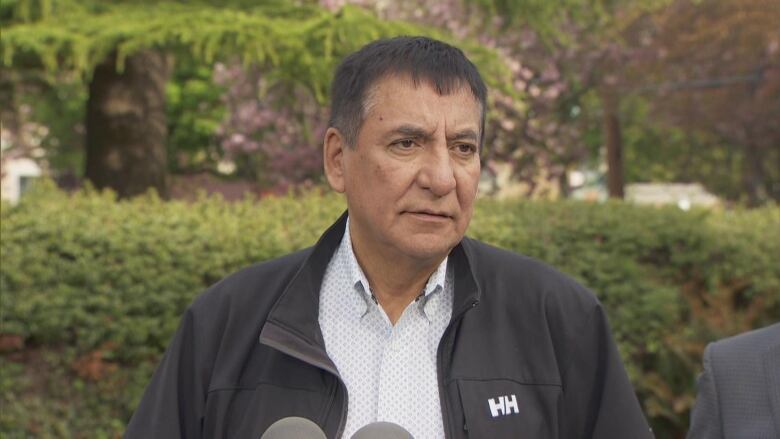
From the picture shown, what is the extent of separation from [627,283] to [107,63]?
4.87 metres

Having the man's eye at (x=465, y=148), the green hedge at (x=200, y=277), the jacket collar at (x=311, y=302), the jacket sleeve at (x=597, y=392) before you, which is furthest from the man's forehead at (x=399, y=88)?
the green hedge at (x=200, y=277)

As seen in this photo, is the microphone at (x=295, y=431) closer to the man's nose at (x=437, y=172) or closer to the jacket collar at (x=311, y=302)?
the jacket collar at (x=311, y=302)

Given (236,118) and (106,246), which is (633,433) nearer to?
(106,246)

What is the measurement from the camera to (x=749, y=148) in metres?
28.4

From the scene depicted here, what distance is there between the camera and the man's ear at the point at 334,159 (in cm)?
287

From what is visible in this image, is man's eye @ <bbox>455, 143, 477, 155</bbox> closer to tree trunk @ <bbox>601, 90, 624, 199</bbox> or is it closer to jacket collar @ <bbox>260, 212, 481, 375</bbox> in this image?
jacket collar @ <bbox>260, 212, 481, 375</bbox>

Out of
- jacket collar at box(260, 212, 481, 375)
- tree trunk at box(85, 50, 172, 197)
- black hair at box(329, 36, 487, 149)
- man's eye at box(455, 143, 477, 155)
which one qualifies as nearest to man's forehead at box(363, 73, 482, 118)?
black hair at box(329, 36, 487, 149)

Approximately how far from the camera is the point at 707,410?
2.78m

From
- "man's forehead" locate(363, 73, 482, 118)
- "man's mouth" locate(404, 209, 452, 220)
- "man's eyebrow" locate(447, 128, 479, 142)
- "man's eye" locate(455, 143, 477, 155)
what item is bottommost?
"man's mouth" locate(404, 209, 452, 220)

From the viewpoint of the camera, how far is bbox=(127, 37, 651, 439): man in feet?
8.63

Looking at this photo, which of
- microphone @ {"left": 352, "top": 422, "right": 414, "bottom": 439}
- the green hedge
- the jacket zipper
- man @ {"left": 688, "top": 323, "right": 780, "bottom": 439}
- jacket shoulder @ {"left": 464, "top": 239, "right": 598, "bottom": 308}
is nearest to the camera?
microphone @ {"left": 352, "top": 422, "right": 414, "bottom": 439}

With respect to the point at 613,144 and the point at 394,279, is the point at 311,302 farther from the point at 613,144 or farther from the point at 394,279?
the point at 613,144

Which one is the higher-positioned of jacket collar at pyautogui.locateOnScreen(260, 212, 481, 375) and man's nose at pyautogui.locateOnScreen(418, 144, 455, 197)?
man's nose at pyautogui.locateOnScreen(418, 144, 455, 197)

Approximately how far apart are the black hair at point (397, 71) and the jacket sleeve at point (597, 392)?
1.66 feet
